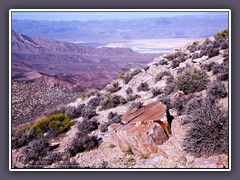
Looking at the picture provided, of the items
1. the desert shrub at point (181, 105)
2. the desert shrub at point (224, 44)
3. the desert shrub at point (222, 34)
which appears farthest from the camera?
the desert shrub at point (181, 105)

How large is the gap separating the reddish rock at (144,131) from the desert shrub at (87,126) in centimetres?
57

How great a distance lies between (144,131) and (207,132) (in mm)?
998

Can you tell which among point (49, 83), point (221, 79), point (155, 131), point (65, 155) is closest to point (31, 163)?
point (65, 155)

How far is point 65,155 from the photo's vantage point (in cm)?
706

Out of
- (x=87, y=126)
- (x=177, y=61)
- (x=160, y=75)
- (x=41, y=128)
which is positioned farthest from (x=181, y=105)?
(x=41, y=128)

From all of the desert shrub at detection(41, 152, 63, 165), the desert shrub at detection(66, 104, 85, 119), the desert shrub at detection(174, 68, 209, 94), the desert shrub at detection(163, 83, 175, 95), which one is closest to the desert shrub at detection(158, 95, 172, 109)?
the desert shrub at detection(163, 83, 175, 95)

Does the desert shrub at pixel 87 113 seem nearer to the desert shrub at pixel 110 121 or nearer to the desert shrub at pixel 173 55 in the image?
the desert shrub at pixel 110 121

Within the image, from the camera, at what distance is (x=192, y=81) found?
25.5ft

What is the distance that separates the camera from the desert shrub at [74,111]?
25.4 feet

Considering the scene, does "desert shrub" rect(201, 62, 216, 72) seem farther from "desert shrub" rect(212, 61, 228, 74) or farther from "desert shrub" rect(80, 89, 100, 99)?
"desert shrub" rect(80, 89, 100, 99)

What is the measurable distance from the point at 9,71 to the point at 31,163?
159 centimetres

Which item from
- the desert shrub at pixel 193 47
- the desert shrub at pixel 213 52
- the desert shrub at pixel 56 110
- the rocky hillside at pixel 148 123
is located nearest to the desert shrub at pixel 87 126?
the rocky hillside at pixel 148 123

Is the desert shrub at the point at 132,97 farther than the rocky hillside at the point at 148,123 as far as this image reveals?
Yes
